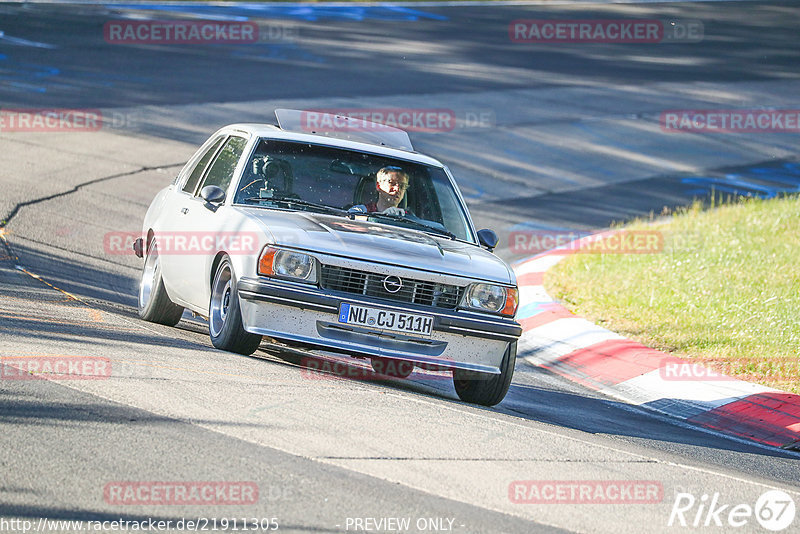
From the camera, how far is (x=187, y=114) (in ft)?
64.1

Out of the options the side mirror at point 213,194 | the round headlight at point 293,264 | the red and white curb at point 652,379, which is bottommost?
the red and white curb at point 652,379

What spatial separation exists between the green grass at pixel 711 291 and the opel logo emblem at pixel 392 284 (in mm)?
3581

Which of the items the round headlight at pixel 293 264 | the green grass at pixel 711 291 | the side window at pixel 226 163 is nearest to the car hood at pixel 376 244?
the round headlight at pixel 293 264

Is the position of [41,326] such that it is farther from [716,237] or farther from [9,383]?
[716,237]

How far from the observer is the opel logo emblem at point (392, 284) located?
7.03 metres

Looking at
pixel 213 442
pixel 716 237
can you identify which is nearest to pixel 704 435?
pixel 213 442

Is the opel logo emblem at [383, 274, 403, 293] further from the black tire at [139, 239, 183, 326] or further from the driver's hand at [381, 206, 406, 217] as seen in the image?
the black tire at [139, 239, 183, 326]

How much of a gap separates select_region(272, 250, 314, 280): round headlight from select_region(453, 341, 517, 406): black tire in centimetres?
125

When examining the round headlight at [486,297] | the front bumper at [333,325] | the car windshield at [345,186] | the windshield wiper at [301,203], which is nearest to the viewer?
the front bumper at [333,325]

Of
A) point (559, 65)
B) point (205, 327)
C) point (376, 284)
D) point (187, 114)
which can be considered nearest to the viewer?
point (376, 284)

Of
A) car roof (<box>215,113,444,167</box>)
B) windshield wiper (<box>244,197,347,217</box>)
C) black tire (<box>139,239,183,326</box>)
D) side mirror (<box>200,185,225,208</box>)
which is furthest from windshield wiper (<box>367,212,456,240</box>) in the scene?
black tire (<box>139,239,183,326</box>)

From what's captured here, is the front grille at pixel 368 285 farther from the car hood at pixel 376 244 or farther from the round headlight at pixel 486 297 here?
the round headlight at pixel 486 297

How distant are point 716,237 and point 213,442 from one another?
10287mm

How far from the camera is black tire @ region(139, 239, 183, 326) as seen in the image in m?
8.76
